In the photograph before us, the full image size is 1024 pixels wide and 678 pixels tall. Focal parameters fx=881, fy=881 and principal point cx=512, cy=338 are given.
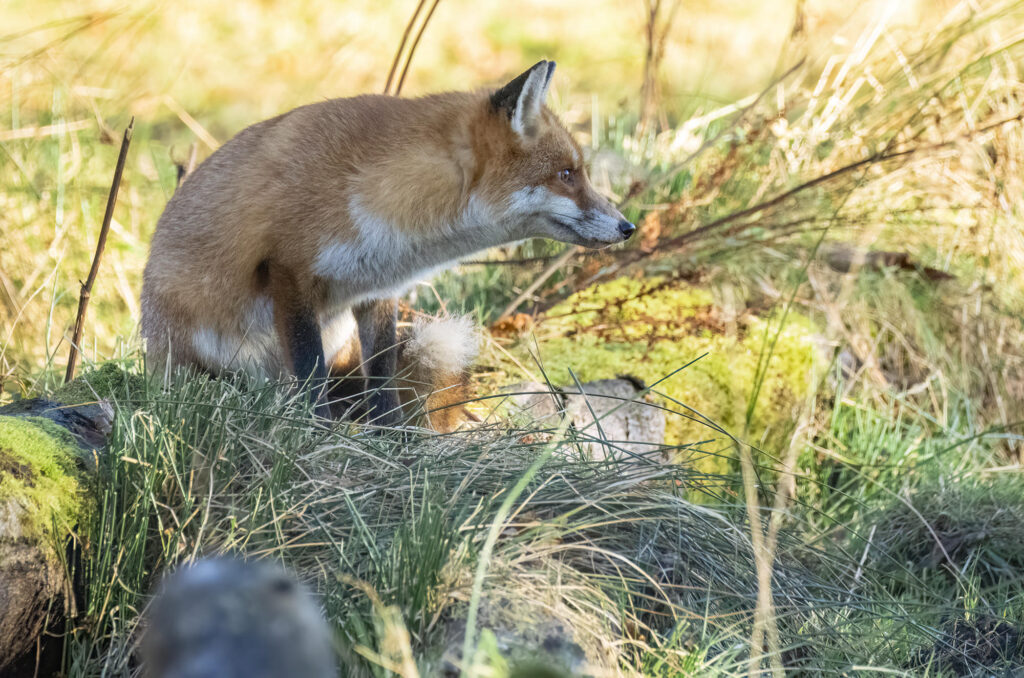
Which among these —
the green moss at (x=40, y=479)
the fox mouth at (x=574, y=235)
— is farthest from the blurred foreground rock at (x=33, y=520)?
the fox mouth at (x=574, y=235)

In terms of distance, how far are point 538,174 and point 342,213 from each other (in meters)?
0.76

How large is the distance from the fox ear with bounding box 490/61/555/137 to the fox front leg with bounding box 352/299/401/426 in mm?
928

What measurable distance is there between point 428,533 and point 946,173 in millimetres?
4434

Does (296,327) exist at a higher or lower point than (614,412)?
higher

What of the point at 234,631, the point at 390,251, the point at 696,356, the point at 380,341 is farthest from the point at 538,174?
the point at 234,631

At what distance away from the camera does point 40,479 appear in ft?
7.52

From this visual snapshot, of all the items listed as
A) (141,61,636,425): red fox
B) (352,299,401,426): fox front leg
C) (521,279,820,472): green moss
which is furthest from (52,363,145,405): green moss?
(521,279,820,472): green moss

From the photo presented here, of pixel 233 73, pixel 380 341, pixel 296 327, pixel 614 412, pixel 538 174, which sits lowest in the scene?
pixel 614 412

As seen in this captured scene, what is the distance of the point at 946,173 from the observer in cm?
520

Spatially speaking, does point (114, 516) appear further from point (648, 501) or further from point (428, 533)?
point (648, 501)

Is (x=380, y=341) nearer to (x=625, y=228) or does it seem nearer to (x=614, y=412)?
(x=614, y=412)

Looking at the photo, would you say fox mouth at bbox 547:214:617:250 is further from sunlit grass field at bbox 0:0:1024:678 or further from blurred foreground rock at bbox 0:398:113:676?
blurred foreground rock at bbox 0:398:113:676

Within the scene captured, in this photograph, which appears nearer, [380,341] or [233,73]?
[380,341]

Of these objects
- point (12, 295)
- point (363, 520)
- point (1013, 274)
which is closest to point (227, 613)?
point (363, 520)
